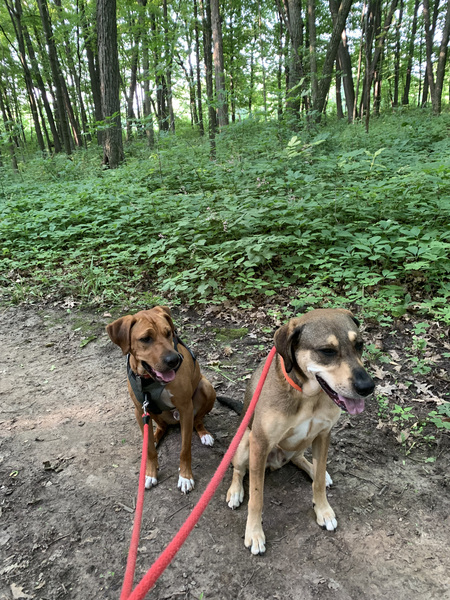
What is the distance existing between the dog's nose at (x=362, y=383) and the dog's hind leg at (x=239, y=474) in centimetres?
120

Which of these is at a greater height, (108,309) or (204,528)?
(108,309)

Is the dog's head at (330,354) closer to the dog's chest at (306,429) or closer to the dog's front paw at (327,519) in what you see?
the dog's chest at (306,429)

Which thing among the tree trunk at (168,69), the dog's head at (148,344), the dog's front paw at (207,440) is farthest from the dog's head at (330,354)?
the tree trunk at (168,69)

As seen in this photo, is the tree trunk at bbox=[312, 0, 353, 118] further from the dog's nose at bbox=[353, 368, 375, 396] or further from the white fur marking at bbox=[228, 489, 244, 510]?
the white fur marking at bbox=[228, 489, 244, 510]

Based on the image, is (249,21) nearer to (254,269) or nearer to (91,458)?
(254,269)

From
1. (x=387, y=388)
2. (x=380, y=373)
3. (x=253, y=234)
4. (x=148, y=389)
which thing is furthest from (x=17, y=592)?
(x=253, y=234)

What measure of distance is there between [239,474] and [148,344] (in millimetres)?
1371

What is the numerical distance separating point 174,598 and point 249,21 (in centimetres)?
3461

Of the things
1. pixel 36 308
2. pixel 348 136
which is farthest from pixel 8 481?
pixel 348 136

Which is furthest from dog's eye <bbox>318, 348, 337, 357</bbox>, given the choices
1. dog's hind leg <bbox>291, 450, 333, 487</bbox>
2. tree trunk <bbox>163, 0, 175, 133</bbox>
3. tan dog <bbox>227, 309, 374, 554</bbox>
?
tree trunk <bbox>163, 0, 175, 133</bbox>

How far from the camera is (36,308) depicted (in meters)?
6.66

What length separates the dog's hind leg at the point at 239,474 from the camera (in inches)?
110

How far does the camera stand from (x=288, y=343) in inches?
88.7

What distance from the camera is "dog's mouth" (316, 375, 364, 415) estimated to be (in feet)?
6.68
